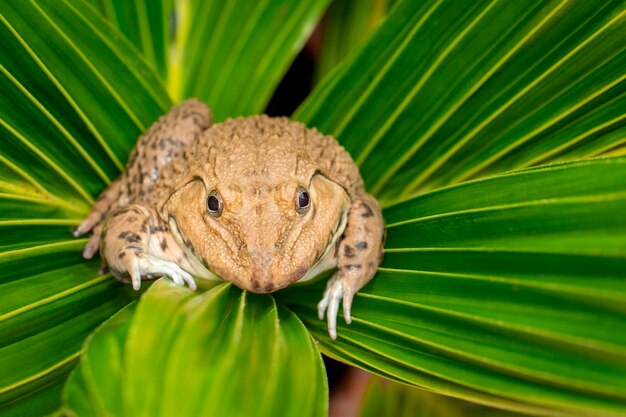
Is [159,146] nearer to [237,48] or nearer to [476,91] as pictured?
[237,48]

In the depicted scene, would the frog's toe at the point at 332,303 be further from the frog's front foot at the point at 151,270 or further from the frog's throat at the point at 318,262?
the frog's front foot at the point at 151,270

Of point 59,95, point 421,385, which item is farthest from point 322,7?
point 421,385

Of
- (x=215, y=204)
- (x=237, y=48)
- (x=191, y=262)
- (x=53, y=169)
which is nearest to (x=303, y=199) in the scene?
(x=215, y=204)

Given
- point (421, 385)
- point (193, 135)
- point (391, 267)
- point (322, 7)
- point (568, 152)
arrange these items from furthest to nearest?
point (322, 7) < point (193, 135) < point (568, 152) < point (391, 267) < point (421, 385)

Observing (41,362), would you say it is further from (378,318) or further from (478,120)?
(478,120)

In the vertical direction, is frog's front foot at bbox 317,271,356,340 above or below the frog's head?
below

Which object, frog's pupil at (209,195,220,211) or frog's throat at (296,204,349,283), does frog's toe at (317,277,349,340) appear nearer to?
frog's throat at (296,204,349,283)

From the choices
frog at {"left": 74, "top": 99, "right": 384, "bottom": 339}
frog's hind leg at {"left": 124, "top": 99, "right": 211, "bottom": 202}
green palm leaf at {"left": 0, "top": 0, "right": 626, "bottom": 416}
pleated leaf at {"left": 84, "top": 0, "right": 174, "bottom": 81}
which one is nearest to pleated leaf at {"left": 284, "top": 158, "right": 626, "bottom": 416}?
green palm leaf at {"left": 0, "top": 0, "right": 626, "bottom": 416}
